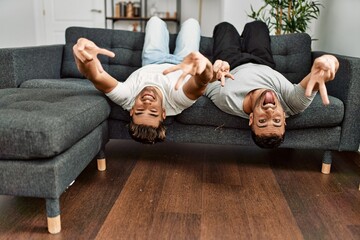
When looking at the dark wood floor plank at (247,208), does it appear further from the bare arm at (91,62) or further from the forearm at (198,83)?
the bare arm at (91,62)

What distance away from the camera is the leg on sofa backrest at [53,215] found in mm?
1372

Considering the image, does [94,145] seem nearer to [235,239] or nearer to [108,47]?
[235,239]

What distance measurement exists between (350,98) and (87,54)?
4.73 feet

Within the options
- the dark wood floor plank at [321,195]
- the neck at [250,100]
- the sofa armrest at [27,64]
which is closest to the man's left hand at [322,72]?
the neck at [250,100]

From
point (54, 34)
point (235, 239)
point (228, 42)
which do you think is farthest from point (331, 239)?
point (54, 34)

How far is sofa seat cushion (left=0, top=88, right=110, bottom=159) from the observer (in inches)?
50.3

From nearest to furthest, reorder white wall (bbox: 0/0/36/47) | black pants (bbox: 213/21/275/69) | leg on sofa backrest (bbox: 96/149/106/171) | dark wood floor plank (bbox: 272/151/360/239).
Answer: dark wood floor plank (bbox: 272/151/360/239) → leg on sofa backrest (bbox: 96/149/106/171) → black pants (bbox: 213/21/275/69) → white wall (bbox: 0/0/36/47)

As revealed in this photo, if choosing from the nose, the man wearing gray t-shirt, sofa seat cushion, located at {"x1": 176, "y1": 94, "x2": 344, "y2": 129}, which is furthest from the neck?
the nose

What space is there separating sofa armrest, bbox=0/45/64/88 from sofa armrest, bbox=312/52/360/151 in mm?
1965

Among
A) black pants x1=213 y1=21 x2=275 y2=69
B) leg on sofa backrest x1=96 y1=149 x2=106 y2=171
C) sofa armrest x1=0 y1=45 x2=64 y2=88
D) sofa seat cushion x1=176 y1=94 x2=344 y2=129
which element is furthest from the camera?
black pants x1=213 y1=21 x2=275 y2=69

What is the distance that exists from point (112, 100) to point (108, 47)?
0.93m

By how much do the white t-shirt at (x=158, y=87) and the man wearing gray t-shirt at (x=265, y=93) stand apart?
8.9 inches

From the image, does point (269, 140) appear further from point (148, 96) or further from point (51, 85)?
point (51, 85)

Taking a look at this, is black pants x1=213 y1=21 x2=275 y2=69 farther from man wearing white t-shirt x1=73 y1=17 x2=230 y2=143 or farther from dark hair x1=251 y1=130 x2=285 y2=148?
dark hair x1=251 y1=130 x2=285 y2=148
